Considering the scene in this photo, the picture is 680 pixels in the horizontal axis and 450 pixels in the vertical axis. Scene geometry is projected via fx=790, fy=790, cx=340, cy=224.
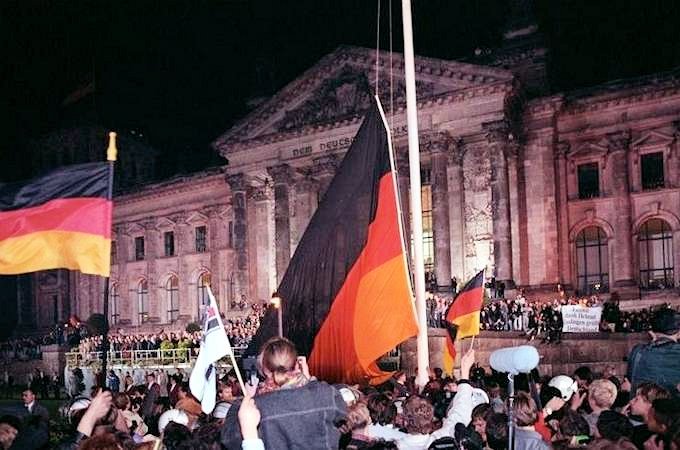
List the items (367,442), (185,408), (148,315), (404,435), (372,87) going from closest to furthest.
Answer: (367,442), (404,435), (185,408), (372,87), (148,315)

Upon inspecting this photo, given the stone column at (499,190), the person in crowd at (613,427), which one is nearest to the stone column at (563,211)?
the stone column at (499,190)

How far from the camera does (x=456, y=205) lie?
136ft

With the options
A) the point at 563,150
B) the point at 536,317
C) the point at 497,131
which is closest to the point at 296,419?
the point at 536,317

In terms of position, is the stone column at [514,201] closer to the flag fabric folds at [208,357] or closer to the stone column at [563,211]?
the stone column at [563,211]

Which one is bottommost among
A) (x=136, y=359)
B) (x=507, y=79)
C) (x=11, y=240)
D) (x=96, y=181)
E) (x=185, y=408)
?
(x=136, y=359)

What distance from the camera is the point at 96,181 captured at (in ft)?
24.3

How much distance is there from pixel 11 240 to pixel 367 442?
400 centimetres

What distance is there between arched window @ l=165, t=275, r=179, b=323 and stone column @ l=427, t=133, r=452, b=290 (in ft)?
80.1

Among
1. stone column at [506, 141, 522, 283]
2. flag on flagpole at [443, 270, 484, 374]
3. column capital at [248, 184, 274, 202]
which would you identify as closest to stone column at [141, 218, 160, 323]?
column capital at [248, 184, 274, 202]

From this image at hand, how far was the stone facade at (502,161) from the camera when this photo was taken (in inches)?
1502

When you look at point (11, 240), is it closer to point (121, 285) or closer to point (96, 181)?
point (96, 181)

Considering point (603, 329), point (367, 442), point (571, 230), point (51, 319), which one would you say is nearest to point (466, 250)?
point (571, 230)

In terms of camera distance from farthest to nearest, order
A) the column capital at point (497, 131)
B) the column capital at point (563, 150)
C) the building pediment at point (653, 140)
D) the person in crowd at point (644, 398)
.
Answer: the column capital at point (563, 150)
the column capital at point (497, 131)
the building pediment at point (653, 140)
the person in crowd at point (644, 398)

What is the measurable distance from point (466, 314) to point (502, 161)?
25.7m
